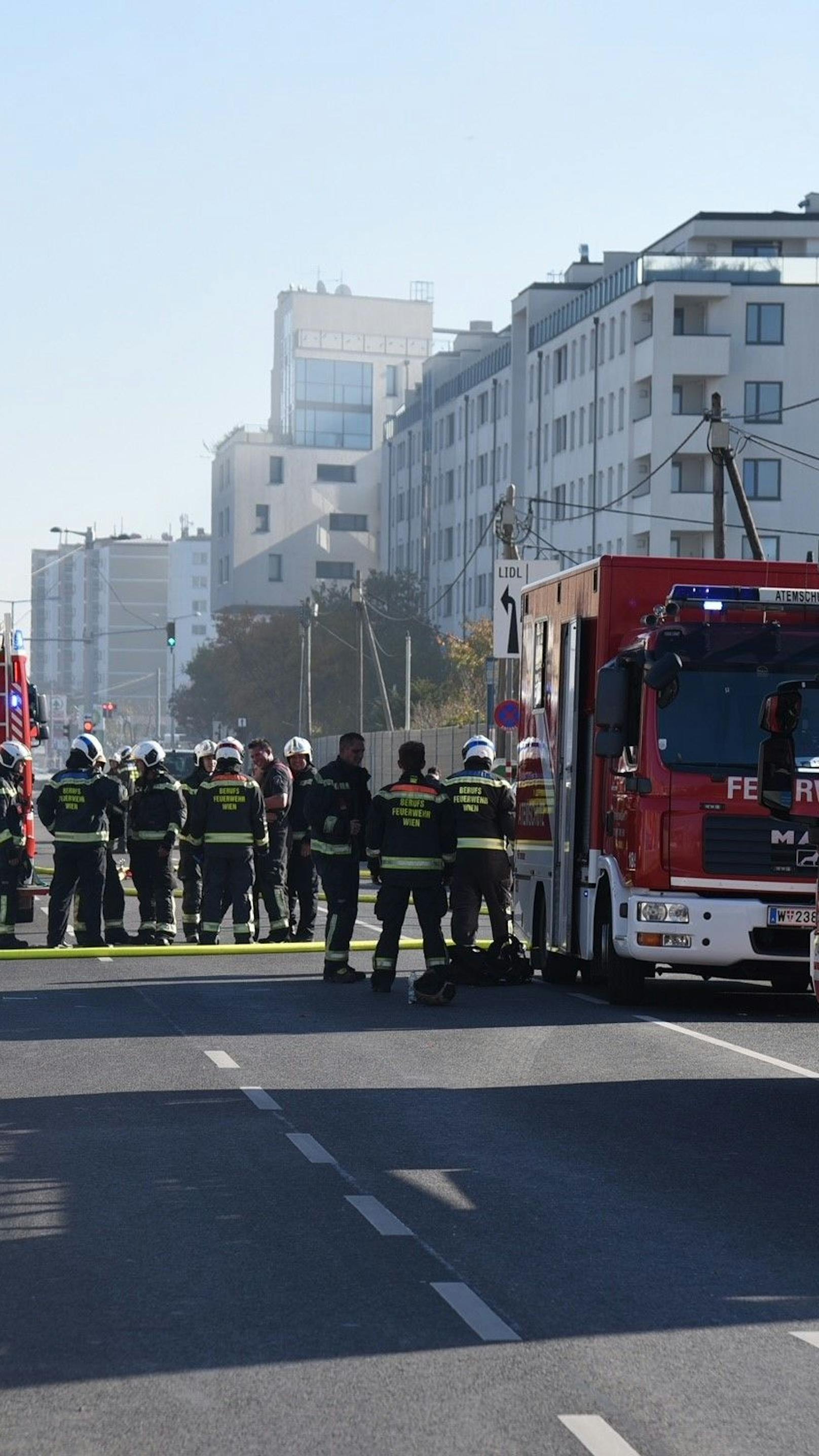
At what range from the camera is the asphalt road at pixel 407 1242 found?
6.16 meters

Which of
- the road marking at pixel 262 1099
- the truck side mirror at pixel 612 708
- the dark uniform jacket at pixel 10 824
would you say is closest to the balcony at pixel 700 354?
the dark uniform jacket at pixel 10 824

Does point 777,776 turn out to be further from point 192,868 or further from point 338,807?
point 192,868

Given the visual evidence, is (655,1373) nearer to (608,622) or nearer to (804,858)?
(804,858)

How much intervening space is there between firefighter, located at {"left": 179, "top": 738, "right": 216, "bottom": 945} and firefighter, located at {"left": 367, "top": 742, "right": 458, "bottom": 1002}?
5791 millimetres

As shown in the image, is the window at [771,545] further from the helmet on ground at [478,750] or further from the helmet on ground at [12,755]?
the helmet on ground at [478,750]

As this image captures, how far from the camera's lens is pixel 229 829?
22.8 metres

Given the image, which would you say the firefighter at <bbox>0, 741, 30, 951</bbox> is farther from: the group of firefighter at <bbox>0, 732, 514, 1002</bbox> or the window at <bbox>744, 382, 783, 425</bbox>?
the window at <bbox>744, 382, 783, 425</bbox>

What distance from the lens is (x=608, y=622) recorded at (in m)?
18.7

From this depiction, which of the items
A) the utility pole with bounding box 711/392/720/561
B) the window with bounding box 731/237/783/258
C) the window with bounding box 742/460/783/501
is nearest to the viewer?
the utility pole with bounding box 711/392/720/561

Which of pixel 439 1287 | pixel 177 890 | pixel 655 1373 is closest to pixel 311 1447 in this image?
pixel 655 1373

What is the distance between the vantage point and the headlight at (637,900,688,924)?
17.4 m

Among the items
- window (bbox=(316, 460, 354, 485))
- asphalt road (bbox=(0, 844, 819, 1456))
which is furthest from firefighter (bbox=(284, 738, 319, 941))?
window (bbox=(316, 460, 354, 485))

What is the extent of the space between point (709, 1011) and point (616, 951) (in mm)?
914

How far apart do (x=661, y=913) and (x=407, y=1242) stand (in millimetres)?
9144
